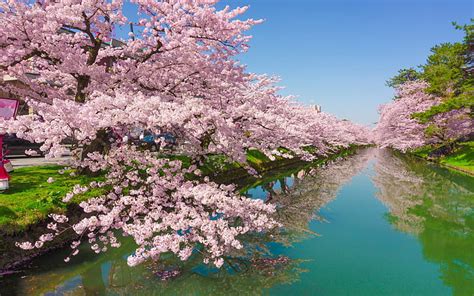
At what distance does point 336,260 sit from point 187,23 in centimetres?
926

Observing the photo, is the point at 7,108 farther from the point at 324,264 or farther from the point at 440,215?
the point at 440,215

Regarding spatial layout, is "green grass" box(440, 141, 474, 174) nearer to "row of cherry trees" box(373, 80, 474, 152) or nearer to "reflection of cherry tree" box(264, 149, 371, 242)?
"row of cherry trees" box(373, 80, 474, 152)

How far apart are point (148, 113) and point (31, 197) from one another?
16.1 ft

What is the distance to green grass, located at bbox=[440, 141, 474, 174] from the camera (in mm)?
32875

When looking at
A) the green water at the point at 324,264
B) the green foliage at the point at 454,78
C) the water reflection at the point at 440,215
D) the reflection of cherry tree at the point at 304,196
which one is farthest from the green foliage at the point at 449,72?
the green water at the point at 324,264

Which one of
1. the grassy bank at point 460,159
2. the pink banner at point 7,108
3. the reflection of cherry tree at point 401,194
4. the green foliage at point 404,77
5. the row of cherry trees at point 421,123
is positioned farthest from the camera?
the green foliage at point 404,77

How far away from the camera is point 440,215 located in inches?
688

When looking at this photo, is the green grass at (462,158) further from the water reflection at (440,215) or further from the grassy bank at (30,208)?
the grassy bank at (30,208)

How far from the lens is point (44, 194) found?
1102 centimetres

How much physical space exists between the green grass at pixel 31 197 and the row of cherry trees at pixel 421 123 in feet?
118

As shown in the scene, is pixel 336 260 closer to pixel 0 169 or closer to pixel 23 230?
pixel 23 230

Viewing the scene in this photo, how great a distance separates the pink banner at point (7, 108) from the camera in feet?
33.7

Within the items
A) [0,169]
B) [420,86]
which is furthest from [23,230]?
[420,86]

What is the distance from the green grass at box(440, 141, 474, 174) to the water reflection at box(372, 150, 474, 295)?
9.51 feet
